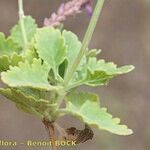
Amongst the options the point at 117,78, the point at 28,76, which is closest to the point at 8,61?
the point at 28,76

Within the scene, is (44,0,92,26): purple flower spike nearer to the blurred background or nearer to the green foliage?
the green foliage

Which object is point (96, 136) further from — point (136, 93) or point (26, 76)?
point (26, 76)

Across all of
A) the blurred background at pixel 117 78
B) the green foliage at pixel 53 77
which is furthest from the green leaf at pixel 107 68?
the blurred background at pixel 117 78

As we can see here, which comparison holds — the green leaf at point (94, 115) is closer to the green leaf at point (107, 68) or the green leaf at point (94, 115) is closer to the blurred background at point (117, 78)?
the green leaf at point (107, 68)

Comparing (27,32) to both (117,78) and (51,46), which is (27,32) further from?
(117,78)

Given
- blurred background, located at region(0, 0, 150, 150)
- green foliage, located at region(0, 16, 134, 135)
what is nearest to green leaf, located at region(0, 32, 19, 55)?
green foliage, located at region(0, 16, 134, 135)

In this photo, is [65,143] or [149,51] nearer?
[65,143]

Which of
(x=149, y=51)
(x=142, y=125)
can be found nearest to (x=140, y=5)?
(x=149, y=51)
